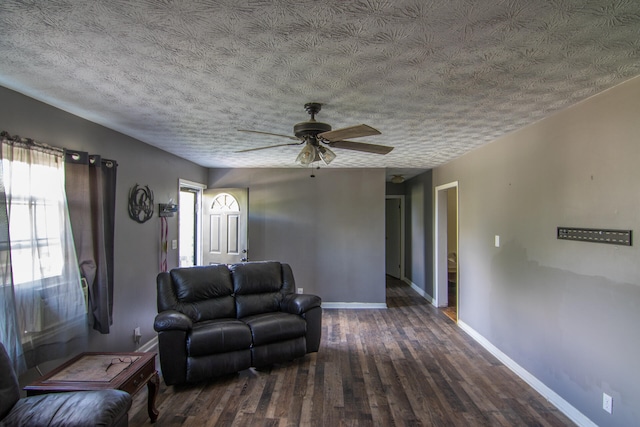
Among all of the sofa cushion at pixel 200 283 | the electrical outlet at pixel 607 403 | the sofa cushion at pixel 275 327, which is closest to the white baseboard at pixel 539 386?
the electrical outlet at pixel 607 403

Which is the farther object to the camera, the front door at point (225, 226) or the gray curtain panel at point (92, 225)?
the front door at point (225, 226)

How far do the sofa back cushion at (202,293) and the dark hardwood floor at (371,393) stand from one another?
25.9 inches

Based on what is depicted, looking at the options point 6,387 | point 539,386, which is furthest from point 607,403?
point 6,387

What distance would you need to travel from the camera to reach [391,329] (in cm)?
451

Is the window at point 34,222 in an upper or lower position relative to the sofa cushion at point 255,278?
upper

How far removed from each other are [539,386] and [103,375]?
11.3 feet

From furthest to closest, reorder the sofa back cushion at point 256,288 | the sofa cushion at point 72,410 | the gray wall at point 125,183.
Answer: the sofa back cushion at point 256,288, the gray wall at point 125,183, the sofa cushion at point 72,410

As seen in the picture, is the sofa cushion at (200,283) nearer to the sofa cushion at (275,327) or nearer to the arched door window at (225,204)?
the sofa cushion at (275,327)

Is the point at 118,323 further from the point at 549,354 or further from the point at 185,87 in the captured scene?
the point at 549,354

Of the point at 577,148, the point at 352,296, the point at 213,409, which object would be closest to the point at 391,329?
the point at 352,296

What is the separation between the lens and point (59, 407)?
68.2 inches

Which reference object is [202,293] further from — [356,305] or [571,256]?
[571,256]

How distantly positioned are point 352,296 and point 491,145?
124 inches

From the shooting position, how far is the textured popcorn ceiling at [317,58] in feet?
4.41
